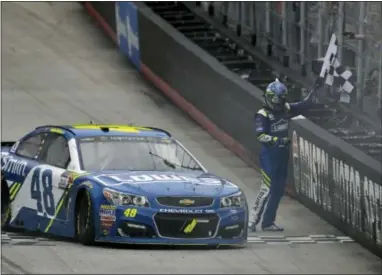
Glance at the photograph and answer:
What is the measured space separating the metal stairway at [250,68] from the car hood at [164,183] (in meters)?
3.49

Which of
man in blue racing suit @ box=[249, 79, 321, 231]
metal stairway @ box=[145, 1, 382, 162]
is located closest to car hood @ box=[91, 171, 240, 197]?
man in blue racing suit @ box=[249, 79, 321, 231]

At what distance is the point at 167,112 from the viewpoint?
2250 cm

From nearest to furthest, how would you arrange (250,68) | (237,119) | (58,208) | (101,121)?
(58,208) → (237,119) → (101,121) → (250,68)

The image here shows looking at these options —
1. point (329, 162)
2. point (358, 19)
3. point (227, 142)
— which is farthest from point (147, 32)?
point (329, 162)

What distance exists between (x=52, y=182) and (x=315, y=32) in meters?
8.36

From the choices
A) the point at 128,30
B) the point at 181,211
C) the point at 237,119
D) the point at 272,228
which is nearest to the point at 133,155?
the point at 181,211

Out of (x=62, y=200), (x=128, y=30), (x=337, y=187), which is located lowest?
(x=337, y=187)

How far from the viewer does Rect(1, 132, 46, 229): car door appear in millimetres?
14328

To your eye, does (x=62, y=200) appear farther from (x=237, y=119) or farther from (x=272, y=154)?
(x=237, y=119)

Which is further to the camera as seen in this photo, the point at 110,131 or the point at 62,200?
the point at 110,131

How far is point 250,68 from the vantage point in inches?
912

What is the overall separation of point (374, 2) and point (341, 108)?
1.71m

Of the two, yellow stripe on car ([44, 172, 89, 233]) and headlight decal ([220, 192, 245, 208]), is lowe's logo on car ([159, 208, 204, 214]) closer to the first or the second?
headlight decal ([220, 192, 245, 208])

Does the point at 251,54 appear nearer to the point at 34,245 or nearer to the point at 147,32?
the point at 147,32
